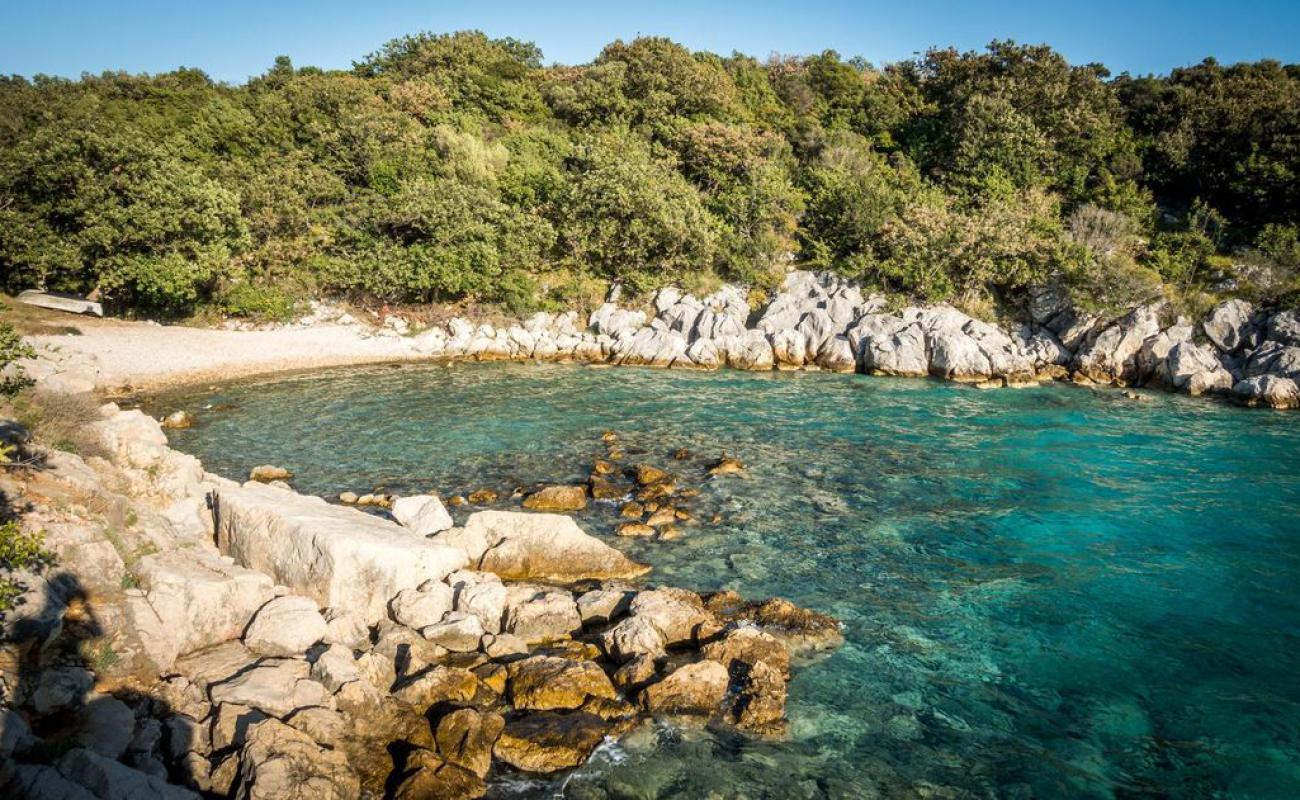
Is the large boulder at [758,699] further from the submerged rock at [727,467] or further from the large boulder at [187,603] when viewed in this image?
the submerged rock at [727,467]

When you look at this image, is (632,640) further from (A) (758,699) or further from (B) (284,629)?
(B) (284,629)

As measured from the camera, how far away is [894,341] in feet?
119

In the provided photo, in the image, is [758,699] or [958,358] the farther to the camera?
[958,358]

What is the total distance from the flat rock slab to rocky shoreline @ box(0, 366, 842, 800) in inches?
1049

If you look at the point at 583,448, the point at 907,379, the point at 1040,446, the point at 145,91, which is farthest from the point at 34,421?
the point at 145,91

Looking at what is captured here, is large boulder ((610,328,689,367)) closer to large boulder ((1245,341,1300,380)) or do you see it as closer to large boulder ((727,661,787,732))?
large boulder ((727,661,787,732))

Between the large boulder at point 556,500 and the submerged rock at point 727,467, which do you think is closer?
the large boulder at point 556,500

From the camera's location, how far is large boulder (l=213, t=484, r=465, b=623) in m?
10.5

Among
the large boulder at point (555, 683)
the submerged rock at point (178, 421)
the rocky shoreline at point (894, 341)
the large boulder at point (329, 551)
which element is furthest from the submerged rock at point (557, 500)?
the rocky shoreline at point (894, 341)

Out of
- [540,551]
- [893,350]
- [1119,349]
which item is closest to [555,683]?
[540,551]

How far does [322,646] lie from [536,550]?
451cm

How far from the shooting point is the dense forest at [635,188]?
3375cm

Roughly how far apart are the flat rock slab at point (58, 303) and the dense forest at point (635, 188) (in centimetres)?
96

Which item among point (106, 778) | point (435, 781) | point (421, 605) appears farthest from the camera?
point (421, 605)
